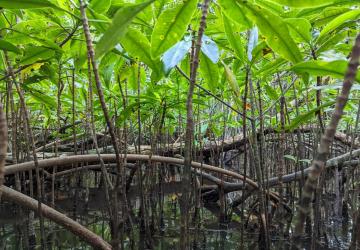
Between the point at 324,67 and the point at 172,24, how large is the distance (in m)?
0.31

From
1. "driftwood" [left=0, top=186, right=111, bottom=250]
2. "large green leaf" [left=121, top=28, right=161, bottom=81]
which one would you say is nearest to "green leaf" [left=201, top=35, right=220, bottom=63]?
"large green leaf" [left=121, top=28, right=161, bottom=81]

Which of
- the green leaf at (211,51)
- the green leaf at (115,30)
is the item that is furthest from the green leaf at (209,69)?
the green leaf at (115,30)

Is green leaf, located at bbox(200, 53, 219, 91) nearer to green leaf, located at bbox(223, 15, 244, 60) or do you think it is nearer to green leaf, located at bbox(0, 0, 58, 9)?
green leaf, located at bbox(223, 15, 244, 60)

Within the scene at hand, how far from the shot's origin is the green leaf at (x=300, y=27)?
920 millimetres

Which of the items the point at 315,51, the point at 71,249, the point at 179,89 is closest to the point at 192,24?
the point at 315,51

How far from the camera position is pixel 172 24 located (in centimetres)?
74

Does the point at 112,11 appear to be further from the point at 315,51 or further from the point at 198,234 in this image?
Result: the point at 198,234

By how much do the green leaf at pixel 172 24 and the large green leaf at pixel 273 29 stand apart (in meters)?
0.10

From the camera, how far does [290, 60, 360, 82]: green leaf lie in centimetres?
73

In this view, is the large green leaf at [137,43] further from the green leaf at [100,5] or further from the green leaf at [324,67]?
the green leaf at [324,67]

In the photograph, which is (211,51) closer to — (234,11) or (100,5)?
(234,11)

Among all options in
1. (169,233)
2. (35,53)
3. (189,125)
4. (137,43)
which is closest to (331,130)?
(189,125)

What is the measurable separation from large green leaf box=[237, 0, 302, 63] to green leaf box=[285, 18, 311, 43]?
0.14 metres

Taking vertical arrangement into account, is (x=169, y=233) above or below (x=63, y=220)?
below
